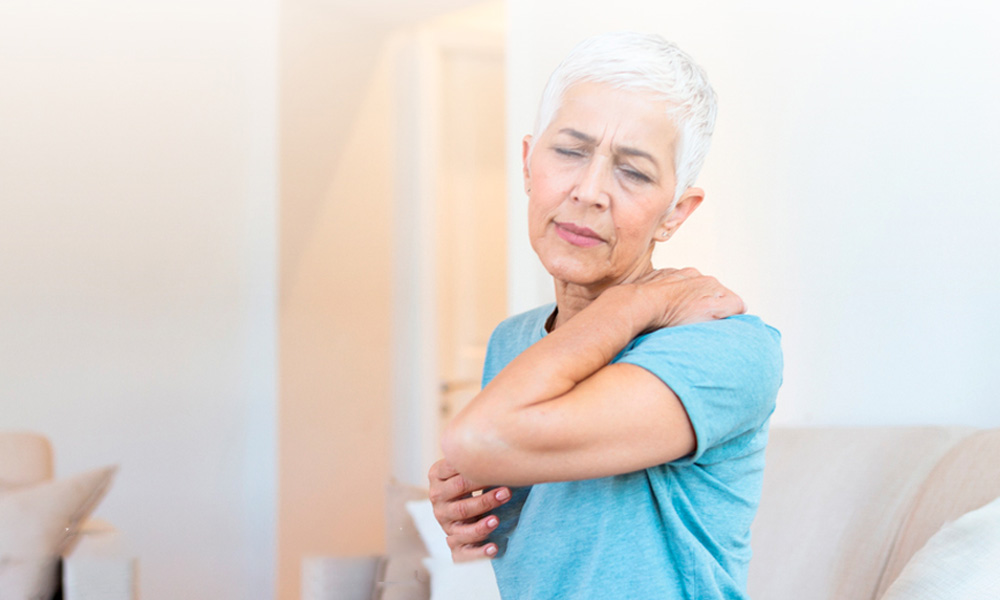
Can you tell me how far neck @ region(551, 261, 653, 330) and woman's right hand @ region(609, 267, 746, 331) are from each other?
0.06 metres

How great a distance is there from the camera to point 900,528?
3.19ft

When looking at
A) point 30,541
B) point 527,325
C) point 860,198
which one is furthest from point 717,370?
point 30,541

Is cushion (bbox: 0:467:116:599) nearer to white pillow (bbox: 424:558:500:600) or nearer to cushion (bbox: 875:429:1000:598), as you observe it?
white pillow (bbox: 424:558:500:600)

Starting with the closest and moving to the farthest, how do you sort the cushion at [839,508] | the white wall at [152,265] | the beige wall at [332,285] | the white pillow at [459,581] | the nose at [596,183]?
the nose at [596,183] < the white pillow at [459,581] < the cushion at [839,508] < the white wall at [152,265] < the beige wall at [332,285]

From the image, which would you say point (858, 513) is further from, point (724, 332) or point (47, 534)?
point (47, 534)

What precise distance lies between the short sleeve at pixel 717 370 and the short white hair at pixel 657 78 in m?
0.13

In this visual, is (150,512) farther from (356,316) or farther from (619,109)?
(619,109)

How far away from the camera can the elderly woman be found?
0.45 m

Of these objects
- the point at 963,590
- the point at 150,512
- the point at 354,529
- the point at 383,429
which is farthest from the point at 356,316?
the point at 963,590

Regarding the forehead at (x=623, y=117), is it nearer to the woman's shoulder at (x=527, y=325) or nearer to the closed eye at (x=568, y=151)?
the closed eye at (x=568, y=151)

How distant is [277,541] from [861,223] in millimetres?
1584

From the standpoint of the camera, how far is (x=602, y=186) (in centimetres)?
55

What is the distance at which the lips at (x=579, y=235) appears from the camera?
1.86 ft

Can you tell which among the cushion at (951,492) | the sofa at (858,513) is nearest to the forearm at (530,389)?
the sofa at (858,513)
